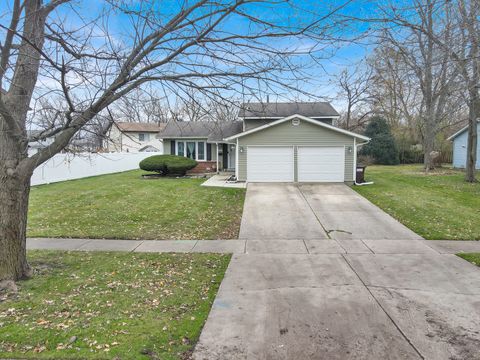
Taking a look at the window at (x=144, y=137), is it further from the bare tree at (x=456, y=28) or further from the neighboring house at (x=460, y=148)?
the bare tree at (x=456, y=28)

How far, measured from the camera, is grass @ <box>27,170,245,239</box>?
28.8ft

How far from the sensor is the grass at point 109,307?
3.46 m

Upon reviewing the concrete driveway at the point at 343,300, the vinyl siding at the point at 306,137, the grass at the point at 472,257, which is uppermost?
the vinyl siding at the point at 306,137

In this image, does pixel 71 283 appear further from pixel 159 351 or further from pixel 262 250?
pixel 262 250

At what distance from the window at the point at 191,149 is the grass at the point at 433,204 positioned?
11885mm

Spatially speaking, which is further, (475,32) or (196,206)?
(196,206)

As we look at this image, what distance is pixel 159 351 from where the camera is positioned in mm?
3393

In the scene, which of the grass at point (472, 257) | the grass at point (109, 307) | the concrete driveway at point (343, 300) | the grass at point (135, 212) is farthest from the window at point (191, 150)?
A: the grass at point (472, 257)

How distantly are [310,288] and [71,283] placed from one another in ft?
11.8

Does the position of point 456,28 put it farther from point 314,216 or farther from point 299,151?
point 299,151

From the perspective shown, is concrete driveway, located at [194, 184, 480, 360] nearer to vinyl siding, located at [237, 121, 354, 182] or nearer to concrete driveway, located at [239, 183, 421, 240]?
concrete driveway, located at [239, 183, 421, 240]

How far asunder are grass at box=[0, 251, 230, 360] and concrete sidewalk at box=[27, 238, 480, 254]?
76cm

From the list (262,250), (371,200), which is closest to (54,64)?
(262,250)

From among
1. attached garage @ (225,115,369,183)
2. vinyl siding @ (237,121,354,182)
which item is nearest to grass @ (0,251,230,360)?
attached garage @ (225,115,369,183)
